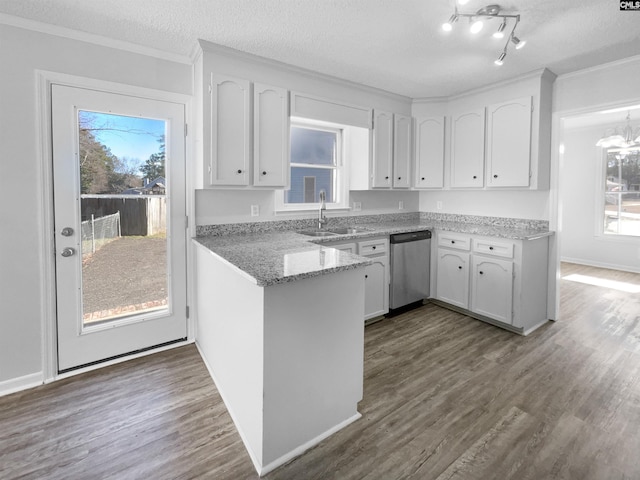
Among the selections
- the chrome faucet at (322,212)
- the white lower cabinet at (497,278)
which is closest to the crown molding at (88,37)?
the chrome faucet at (322,212)

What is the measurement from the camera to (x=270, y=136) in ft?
9.71

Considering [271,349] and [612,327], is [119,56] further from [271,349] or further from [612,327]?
[612,327]

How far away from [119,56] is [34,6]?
0.52 metres

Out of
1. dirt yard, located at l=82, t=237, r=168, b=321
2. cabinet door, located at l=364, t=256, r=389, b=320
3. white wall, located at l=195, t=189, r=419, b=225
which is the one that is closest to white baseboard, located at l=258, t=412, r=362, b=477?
cabinet door, located at l=364, t=256, r=389, b=320

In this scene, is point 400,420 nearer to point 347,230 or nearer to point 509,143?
point 347,230

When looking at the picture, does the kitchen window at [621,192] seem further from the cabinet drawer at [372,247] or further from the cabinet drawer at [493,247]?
the cabinet drawer at [372,247]

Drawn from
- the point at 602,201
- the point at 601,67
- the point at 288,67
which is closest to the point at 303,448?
the point at 288,67

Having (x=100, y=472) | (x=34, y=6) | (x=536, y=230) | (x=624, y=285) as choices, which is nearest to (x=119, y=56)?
(x=34, y=6)

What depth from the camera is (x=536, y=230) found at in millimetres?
3516

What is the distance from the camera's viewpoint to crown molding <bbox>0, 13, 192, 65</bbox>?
2.21m

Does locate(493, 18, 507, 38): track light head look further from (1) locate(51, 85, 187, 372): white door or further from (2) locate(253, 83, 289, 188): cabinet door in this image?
(1) locate(51, 85, 187, 372): white door

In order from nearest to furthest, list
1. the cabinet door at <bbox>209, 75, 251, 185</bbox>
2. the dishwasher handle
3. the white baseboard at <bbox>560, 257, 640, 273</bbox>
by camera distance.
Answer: the cabinet door at <bbox>209, 75, 251, 185</bbox>
the dishwasher handle
the white baseboard at <bbox>560, 257, 640, 273</bbox>

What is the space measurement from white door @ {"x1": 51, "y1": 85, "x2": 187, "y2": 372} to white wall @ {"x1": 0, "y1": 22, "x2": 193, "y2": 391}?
0.39 feet

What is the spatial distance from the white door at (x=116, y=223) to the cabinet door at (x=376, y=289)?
5.57ft
